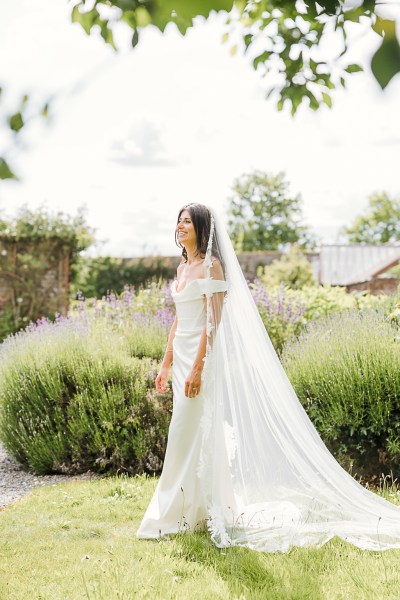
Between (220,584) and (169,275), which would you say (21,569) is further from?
(169,275)

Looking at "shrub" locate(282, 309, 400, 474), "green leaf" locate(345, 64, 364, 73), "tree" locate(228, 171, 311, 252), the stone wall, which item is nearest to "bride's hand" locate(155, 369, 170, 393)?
"shrub" locate(282, 309, 400, 474)

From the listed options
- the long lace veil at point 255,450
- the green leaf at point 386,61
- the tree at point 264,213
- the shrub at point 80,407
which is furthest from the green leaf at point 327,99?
the tree at point 264,213

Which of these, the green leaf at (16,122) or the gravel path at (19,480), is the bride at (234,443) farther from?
the green leaf at (16,122)

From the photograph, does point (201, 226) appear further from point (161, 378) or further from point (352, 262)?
point (352, 262)

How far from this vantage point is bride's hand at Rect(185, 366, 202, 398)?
12.8 feet

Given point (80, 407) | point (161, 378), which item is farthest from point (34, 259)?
point (161, 378)

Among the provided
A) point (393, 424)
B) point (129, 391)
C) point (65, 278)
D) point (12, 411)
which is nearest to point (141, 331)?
point (129, 391)

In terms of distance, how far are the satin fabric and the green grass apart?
0.13m

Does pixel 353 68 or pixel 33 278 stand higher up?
pixel 353 68

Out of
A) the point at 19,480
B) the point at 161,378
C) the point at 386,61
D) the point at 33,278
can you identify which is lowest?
the point at 19,480

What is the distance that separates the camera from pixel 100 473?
574 cm

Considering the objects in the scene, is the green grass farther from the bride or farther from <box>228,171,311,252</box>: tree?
<box>228,171,311,252</box>: tree

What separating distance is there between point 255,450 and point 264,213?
4039cm

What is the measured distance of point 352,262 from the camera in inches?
1190
